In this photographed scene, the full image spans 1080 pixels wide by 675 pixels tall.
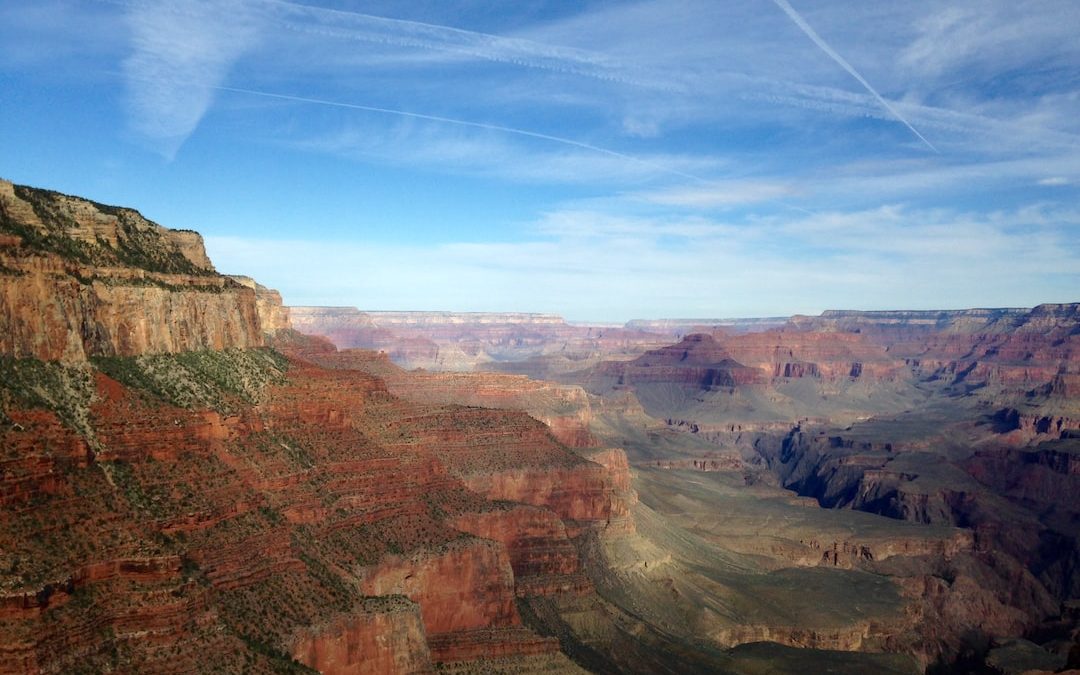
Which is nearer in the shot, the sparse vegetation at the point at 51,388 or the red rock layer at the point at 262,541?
the red rock layer at the point at 262,541

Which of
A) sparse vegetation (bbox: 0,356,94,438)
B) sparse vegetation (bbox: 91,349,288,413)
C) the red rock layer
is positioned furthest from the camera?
sparse vegetation (bbox: 91,349,288,413)

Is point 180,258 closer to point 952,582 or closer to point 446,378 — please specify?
point 446,378

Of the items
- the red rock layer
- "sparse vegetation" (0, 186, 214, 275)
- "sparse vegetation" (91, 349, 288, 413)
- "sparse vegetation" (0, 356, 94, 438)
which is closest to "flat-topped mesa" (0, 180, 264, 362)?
"sparse vegetation" (0, 186, 214, 275)

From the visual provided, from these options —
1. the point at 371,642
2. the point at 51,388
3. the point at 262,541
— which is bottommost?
the point at 371,642

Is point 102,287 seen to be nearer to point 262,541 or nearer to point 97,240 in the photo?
point 97,240

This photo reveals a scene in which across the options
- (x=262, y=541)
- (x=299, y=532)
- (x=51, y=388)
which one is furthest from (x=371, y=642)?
(x=51, y=388)

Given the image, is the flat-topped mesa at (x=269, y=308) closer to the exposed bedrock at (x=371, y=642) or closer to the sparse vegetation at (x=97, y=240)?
the sparse vegetation at (x=97, y=240)

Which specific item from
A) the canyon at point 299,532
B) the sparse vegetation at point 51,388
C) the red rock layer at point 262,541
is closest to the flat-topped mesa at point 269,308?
the canyon at point 299,532

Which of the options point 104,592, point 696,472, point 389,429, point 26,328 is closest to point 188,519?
point 104,592

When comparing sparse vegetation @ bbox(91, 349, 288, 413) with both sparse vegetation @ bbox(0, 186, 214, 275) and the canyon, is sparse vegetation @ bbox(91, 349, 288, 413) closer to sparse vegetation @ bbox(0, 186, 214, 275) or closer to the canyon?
the canyon
